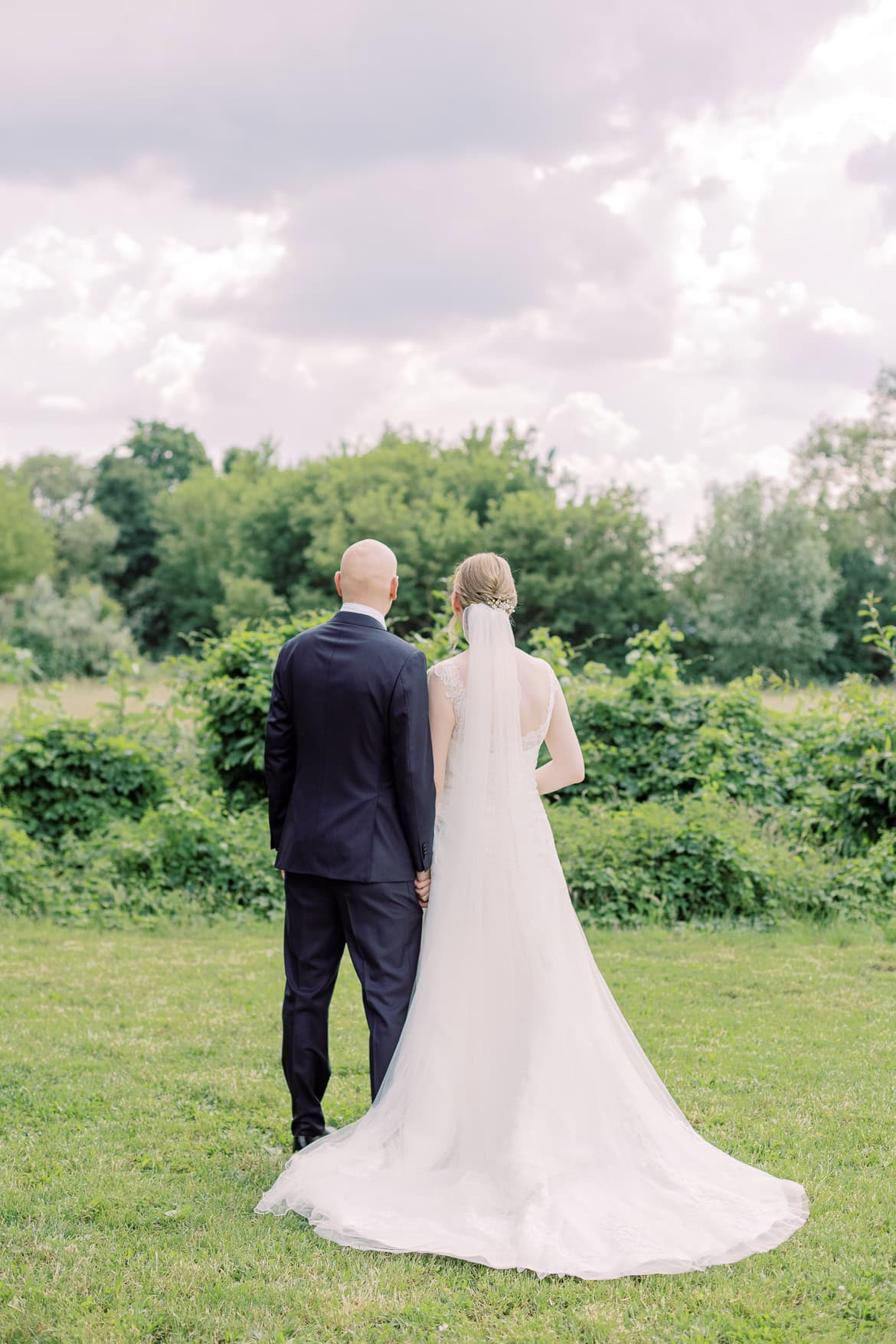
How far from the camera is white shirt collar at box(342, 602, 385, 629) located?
4207mm

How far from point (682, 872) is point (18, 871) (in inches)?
193

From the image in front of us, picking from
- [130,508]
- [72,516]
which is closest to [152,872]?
[130,508]

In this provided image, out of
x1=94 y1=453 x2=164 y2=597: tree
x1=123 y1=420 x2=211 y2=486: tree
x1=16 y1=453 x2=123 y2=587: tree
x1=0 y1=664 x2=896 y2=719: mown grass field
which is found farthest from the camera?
x1=123 y1=420 x2=211 y2=486: tree

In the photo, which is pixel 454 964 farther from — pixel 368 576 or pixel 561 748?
pixel 368 576

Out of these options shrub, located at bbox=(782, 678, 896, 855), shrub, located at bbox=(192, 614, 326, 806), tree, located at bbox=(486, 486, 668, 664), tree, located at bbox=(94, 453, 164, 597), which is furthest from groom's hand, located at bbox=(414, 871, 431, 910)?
tree, located at bbox=(94, 453, 164, 597)

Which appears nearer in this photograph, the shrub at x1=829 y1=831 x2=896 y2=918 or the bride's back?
the bride's back

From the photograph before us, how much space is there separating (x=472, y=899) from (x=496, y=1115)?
724 millimetres

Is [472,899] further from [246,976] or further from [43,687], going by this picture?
[43,687]

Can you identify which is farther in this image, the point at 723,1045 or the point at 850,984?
the point at 850,984

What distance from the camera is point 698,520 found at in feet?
158

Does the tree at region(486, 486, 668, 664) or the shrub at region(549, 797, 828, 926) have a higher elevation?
the tree at region(486, 486, 668, 664)

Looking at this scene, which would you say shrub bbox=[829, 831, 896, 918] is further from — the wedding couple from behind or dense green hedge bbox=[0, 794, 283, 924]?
the wedding couple from behind

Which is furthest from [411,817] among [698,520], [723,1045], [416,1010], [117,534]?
[117,534]

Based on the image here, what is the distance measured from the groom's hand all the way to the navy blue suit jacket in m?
0.07
